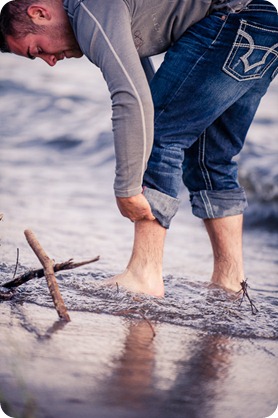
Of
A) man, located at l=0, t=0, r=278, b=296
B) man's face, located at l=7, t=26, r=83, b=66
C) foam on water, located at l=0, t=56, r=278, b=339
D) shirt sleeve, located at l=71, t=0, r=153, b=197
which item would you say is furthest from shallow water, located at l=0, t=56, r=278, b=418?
man's face, located at l=7, t=26, r=83, b=66

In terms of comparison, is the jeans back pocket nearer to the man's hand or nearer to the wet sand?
the man's hand

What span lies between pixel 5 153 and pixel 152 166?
10.7 ft

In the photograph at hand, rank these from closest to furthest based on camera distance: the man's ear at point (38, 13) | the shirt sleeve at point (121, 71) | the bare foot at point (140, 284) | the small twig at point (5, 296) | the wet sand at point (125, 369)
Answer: the wet sand at point (125, 369) < the shirt sleeve at point (121, 71) < the man's ear at point (38, 13) < the small twig at point (5, 296) < the bare foot at point (140, 284)

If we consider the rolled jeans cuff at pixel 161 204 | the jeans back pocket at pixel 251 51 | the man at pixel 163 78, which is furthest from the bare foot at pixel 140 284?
the jeans back pocket at pixel 251 51

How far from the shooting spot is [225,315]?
2123 millimetres

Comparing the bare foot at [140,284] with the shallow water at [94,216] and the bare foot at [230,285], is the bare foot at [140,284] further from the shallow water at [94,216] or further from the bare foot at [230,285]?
the bare foot at [230,285]

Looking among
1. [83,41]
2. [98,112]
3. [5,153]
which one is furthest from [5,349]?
[98,112]

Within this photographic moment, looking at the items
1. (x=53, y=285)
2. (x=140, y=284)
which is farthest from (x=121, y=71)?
(x=140, y=284)

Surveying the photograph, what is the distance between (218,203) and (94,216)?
143 cm

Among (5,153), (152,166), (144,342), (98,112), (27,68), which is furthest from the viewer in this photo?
(27,68)

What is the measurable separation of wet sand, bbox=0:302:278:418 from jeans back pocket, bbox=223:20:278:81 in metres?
0.78

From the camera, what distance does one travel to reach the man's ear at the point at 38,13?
195 centimetres

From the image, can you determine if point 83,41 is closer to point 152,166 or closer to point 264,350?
point 152,166

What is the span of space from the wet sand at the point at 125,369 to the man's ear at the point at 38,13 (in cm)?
79
